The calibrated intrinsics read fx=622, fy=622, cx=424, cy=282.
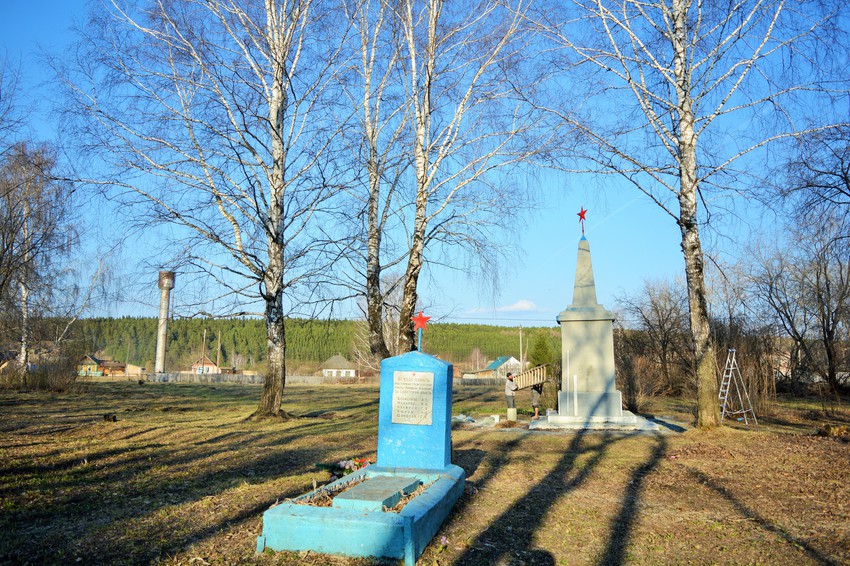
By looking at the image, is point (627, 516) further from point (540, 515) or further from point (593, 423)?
point (593, 423)

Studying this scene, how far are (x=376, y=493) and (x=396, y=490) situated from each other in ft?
0.73

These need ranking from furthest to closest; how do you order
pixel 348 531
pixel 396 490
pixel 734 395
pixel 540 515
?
pixel 734 395, pixel 540 515, pixel 396 490, pixel 348 531

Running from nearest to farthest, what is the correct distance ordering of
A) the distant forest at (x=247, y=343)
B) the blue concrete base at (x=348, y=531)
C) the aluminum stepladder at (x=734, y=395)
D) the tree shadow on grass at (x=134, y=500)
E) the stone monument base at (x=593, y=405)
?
the blue concrete base at (x=348, y=531)
the tree shadow on grass at (x=134, y=500)
the stone monument base at (x=593, y=405)
the aluminum stepladder at (x=734, y=395)
the distant forest at (x=247, y=343)

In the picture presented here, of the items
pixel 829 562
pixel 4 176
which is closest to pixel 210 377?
pixel 4 176

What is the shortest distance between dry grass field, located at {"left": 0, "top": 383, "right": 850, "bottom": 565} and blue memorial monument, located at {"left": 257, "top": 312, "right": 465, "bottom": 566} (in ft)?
0.55

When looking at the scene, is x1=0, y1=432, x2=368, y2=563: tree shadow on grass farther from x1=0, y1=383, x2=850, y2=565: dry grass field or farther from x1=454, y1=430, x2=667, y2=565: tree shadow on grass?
x1=454, y1=430, x2=667, y2=565: tree shadow on grass

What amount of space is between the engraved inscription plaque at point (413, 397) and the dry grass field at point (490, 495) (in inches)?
41.1

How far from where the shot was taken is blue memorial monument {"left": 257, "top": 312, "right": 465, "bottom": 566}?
15.6ft

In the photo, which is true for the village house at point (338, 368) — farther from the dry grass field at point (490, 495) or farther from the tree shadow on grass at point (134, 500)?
the tree shadow on grass at point (134, 500)

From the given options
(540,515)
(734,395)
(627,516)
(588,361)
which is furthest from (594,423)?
(540,515)

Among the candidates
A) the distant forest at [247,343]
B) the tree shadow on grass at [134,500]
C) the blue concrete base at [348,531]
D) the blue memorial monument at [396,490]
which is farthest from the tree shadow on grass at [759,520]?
the distant forest at [247,343]

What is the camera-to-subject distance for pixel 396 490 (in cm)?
572

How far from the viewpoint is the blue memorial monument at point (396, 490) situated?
4.76 m

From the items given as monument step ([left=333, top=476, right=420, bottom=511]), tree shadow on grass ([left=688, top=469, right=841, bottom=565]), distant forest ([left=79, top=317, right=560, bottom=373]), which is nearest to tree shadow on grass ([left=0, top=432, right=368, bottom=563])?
monument step ([left=333, top=476, right=420, bottom=511])
